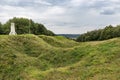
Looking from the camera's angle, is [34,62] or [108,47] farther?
[108,47]

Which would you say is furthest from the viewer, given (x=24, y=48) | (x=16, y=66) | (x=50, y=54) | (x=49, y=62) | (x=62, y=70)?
(x=24, y=48)

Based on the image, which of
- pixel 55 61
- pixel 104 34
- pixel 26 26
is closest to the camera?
pixel 55 61

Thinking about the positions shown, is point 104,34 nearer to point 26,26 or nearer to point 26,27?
point 26,27

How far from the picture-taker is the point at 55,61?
22625 mm

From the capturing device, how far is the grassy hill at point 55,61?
18.1 metres

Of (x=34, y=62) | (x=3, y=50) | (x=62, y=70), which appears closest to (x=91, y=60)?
(x=62, y=70)

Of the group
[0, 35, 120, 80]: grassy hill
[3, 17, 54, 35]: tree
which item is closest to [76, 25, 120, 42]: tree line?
[3, 17, 54, 35]: tree

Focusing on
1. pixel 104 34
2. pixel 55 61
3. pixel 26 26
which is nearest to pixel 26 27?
pixel 26 26

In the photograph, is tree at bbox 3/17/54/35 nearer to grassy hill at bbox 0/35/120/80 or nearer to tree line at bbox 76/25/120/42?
tree line at bbox 76/25/120/42

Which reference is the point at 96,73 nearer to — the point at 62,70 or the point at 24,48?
the point at 62,70

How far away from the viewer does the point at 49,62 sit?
22.4 meters

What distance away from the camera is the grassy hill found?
1808 cm

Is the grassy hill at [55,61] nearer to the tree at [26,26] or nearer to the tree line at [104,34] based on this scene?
the tree line at [104,34]

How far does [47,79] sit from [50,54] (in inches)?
253
